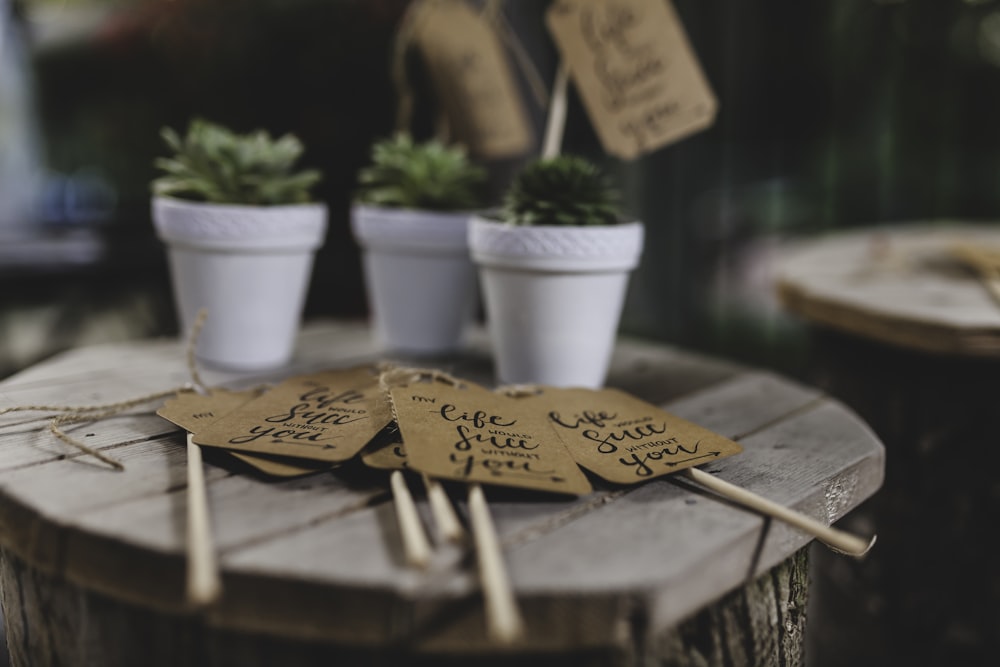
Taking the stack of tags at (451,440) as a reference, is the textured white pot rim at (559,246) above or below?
above

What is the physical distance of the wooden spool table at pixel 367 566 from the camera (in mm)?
521

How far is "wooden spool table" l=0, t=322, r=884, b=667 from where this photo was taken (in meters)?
0.52

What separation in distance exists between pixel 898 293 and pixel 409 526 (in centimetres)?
111

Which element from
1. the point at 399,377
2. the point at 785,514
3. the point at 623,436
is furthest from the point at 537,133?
the point at 785,514

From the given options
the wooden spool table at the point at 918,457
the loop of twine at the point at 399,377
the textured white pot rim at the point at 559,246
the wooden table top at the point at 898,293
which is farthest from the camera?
the wooden spool table at the point at 918,457

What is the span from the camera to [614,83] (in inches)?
45.6

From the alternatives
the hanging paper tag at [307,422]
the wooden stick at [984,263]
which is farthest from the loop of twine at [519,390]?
the wooden stick at [984,263]

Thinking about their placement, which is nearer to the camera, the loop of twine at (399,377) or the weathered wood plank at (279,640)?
the weathered wood plank at (279,640)

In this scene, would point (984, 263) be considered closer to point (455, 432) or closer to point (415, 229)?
point (415, 229)

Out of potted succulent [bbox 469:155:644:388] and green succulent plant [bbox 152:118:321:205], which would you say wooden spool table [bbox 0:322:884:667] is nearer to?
potted succulent [bbox 469:155:644:388]

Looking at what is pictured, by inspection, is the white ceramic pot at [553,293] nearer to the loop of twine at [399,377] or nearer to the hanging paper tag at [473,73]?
the loop of twine at [399,377]

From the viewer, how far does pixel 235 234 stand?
3.36 ft

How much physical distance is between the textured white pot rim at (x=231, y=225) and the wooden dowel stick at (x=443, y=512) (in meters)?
0.51

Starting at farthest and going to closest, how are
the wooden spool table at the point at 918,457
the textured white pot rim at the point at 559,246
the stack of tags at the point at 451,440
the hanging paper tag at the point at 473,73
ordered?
1. the hanging paper tag at the point at 473,73
2. the wooden spool table at the point at 918,457
3. the textured white pot rim at the point at 559,246
4. the stack of tags at the point at 451,440
